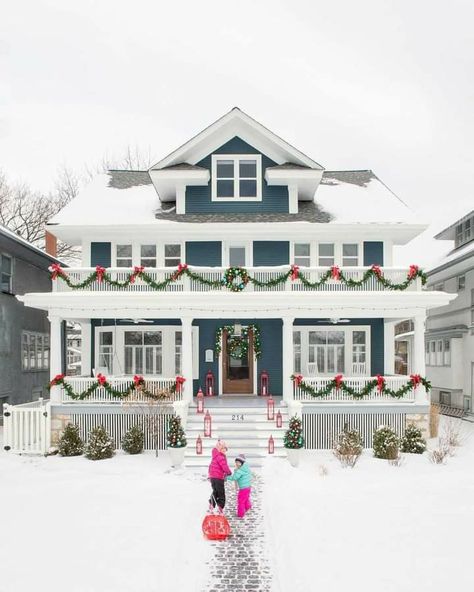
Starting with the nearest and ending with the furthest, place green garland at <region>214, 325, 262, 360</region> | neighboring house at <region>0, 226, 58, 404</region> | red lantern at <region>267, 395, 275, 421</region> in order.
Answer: red lantern at <region>267, 395, 275, 421</region> → green garland at <region>214, 325, 262, 360</region> → neighboring house at <region>0, 226, 58, 404</region>

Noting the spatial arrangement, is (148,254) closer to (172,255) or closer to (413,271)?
(172,255)

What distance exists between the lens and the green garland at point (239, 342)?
2129 cm

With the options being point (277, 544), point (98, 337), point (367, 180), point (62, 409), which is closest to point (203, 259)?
point (98, 337)

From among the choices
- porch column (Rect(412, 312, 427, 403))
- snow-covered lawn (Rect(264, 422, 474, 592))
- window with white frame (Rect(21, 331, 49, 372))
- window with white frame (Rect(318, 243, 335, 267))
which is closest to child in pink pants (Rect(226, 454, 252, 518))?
snow-covered lawn (Rect(264, 422, 474, 592))

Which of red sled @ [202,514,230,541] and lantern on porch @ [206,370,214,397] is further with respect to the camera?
lantern on porch @ [206,370,214,397]

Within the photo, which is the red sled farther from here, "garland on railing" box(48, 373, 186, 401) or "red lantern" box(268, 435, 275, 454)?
"garland on railing" box(48, 373, 186, 401)

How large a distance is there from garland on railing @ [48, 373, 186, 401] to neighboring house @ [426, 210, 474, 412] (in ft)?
48.9

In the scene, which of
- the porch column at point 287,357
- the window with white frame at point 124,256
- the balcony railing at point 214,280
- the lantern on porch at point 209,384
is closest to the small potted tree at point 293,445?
the porch column at point 287,357

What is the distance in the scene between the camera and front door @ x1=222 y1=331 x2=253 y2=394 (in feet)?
70.4

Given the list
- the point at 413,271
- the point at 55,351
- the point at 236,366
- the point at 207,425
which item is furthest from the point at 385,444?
the point at 55,351

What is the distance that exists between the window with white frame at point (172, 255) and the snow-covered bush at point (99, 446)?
7.86 m

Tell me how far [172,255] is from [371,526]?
1410 centimetres

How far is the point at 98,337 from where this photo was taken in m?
21.8

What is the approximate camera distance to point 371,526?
33.3ft
